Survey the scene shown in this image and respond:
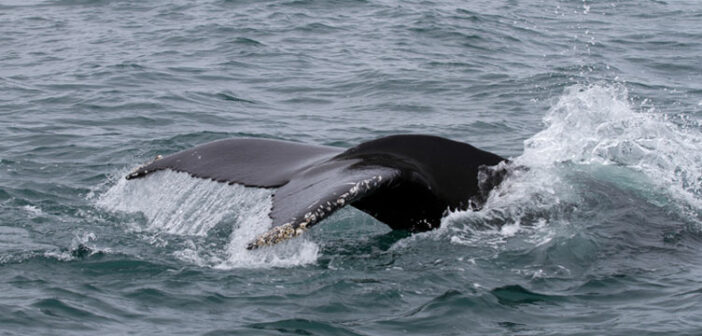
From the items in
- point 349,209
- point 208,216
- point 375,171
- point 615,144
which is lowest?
point 349,209

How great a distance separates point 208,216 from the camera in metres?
7.57

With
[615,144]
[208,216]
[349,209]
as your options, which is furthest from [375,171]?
[615,144]

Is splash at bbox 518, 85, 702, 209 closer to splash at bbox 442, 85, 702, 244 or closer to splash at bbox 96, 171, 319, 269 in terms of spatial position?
splash at bbox 442, 85, 702, 244

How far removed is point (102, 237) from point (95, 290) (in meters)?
1.12

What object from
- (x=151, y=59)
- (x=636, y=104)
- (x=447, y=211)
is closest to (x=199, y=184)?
(x=447, y=211)

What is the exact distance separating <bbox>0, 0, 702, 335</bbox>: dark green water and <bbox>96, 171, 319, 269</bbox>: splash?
2cm

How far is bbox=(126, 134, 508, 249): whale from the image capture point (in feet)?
21.4

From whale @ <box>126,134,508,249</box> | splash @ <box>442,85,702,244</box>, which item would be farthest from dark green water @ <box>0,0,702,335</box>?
whale @ <box>126,134,508,249</box>

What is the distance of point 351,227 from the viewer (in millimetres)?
8047

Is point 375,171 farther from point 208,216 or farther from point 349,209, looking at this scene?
point 349,209

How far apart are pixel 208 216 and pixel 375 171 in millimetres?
1604

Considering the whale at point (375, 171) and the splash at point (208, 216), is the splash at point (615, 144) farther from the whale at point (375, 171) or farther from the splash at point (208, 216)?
the splash at point (208, 216)

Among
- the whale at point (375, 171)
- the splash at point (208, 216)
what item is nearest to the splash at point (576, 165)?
the whale at point (375, 171)

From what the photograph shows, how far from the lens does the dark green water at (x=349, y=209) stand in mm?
6324
